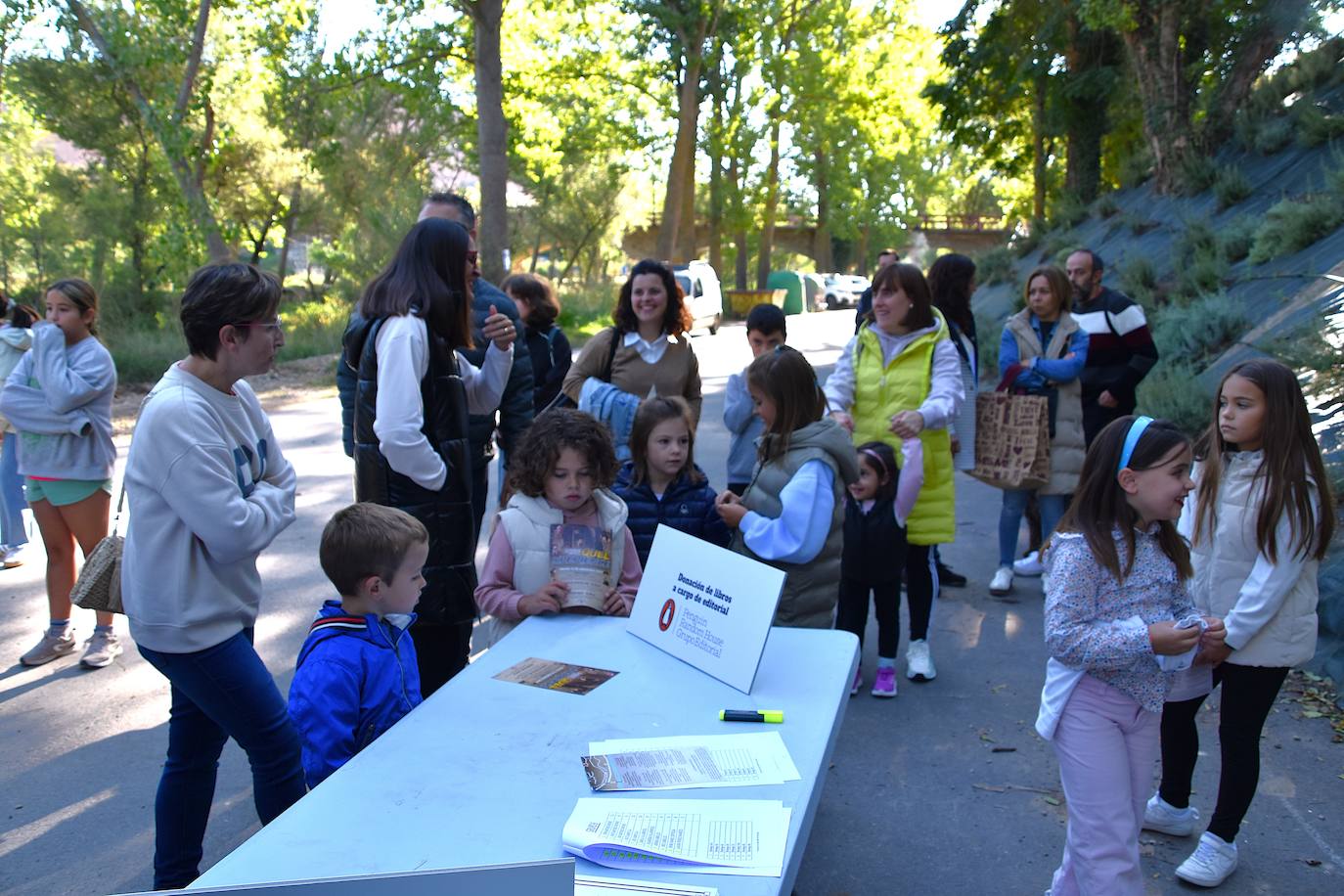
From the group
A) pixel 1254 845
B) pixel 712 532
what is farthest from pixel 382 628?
pixel 1254 845

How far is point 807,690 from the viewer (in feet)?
9.11

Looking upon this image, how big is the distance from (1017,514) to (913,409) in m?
1.52

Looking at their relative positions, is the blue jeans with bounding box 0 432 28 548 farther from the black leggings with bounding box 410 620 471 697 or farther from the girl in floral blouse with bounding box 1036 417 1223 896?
the girl in floral blouse with bounding box 1036 417 1223 896

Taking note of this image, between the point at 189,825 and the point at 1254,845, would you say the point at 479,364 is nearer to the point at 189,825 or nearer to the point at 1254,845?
the point at 189,825

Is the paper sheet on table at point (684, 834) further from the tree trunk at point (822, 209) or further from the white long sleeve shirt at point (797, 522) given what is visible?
the tree trunk at point (822, 209)

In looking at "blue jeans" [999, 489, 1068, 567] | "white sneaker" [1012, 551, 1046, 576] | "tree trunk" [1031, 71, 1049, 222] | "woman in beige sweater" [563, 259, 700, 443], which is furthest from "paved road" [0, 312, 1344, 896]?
"tree trunk" [1031, 71, 1049, 222]

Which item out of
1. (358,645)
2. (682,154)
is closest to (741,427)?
(358,645)

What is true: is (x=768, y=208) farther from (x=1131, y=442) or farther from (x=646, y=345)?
(x=1131, y=442)

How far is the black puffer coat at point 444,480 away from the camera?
11.4 feet

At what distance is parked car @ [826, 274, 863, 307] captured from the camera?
48.2 meters

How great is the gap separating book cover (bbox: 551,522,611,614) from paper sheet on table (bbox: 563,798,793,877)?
4.19ft

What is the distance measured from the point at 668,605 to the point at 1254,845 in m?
2.23

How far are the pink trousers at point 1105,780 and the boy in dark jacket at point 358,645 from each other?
1797 millimetres

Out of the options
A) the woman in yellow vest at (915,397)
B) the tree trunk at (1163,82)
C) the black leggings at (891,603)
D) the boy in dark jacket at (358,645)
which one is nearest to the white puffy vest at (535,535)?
the boy in dark jacket at (358,645)
